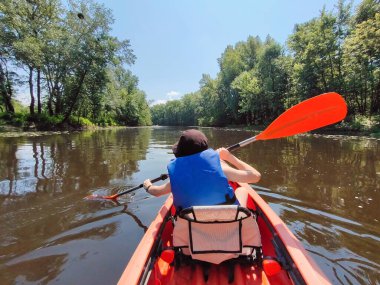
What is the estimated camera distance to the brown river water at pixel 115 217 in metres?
2.99

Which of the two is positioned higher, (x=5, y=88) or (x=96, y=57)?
(x=96, y=57)

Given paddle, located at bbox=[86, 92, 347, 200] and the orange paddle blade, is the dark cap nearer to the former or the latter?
paddle, located at bbox=[86, 92, 347, 200]

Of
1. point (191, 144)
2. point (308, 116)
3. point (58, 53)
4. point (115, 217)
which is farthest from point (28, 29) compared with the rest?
point (191, 144)

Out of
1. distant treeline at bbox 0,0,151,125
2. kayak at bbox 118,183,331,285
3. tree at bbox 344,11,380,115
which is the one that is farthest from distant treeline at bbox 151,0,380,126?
kayak at bbox 118,183,331,285

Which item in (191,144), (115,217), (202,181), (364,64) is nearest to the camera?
(202,181)

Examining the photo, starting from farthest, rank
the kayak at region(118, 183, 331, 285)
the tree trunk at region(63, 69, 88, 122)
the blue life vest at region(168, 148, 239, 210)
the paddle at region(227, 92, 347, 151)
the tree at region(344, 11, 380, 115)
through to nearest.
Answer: the tree trunk at region(63, 69, 88, 122), the tree at region(344, 11, 380, 115), the paddle at region(227, 92, 347, 151), the blue life vest at region(168, 148, 239, 210), the kayak at region(118, 183, 331, 285)

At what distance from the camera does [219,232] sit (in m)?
2.15

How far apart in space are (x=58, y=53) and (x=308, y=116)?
88.1 ft

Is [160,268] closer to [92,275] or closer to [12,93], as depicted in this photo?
[92,275]

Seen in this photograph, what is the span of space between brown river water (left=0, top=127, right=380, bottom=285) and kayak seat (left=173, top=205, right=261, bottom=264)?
113cm

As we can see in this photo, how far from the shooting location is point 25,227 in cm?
407

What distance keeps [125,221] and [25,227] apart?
1392mm

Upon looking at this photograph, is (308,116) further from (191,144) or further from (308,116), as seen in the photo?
(191,144)

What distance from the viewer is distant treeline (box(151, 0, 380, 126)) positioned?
2389 cm
